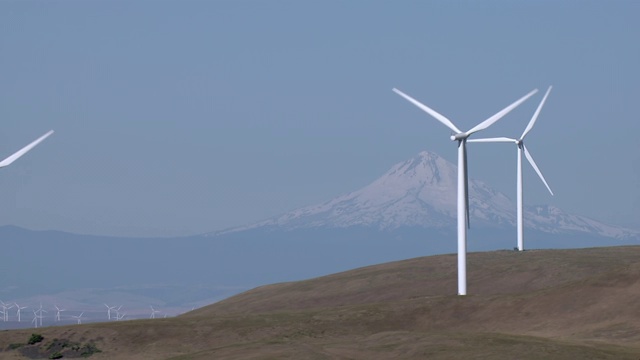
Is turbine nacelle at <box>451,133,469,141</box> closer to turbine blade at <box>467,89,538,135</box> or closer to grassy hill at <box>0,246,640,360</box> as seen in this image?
turbine blade at <box>467,89,538,135</box>

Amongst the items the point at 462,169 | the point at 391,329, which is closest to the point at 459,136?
the point at 462,169

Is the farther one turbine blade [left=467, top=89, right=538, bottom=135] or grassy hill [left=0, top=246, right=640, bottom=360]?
turbine blade [left=467, top=89, right=538, bottom=135]

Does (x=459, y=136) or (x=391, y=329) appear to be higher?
(x=459, y=136)

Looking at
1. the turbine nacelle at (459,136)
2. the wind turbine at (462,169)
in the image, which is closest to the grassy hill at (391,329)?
the wind turbine at (462,169)

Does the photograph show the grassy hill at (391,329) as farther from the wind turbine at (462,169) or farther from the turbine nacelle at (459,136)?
the turbine nacelle at (459,136)

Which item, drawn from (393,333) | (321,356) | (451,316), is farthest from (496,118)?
(321,356)

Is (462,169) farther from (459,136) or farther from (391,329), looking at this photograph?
(391,329)

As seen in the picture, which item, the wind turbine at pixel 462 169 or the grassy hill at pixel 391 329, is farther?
the wind turbine at pixel 462 169

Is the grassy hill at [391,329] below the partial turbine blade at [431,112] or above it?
below

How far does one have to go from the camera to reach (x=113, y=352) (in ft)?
446

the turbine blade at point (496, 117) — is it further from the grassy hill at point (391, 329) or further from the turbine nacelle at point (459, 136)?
the grassy hill at point (391, 329)

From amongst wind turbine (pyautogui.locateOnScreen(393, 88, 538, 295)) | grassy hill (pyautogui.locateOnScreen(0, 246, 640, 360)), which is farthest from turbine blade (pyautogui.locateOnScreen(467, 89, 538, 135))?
grassy hill (pyautogui.locateOnScreen(0, 246, 640, 360))

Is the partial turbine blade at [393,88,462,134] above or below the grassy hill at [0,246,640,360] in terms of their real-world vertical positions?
above

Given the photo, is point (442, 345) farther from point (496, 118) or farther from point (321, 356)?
point (496, 118)
